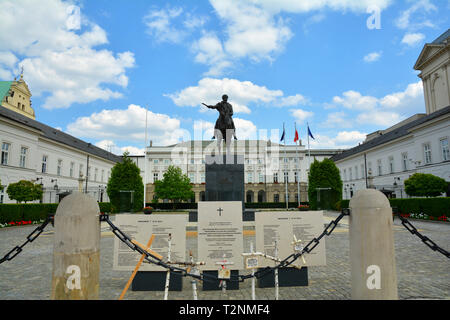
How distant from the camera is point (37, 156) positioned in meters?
34.8

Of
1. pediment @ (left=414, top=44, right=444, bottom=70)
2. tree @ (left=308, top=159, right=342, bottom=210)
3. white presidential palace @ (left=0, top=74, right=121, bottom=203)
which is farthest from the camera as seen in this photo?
pediment @ (left=414, top=44, right=444, bottom=70)

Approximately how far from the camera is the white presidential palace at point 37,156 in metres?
28.7

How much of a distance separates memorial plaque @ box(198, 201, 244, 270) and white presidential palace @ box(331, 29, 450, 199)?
28.5 metres

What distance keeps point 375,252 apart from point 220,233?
2.44 metres

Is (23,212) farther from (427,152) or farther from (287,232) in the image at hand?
(427,152)

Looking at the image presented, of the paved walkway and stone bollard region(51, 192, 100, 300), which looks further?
the paved walkway

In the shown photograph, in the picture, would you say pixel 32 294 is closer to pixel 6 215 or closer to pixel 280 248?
pixel 280 248

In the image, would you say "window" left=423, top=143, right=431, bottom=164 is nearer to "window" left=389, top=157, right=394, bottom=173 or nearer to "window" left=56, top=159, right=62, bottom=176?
"window" left=389, top=157, right=394, bottom=173

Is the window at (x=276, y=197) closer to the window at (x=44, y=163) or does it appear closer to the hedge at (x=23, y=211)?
the window at (x=44, y=163)

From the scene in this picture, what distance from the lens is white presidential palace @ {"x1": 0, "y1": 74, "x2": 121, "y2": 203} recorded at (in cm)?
2867

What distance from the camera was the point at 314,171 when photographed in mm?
39906

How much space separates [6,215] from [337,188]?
121 feet

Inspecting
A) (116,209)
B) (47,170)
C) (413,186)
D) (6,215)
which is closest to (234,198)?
(6,215)

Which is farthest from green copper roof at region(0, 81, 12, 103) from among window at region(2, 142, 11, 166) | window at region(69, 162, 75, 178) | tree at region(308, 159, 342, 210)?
tree at region(308, 159, 342, 210)
